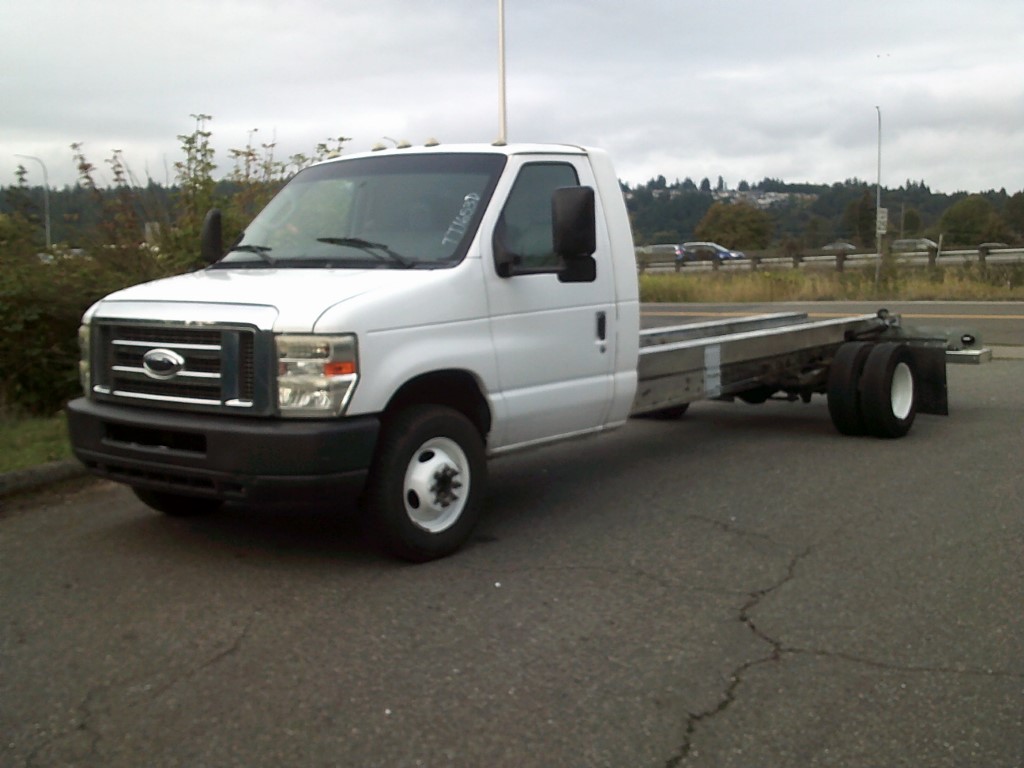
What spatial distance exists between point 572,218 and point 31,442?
14.5ft

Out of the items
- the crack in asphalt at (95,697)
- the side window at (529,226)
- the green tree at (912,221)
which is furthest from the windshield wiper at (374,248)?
the green tree at (912,221)

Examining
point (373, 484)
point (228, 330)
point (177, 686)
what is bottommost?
point (177, 686)

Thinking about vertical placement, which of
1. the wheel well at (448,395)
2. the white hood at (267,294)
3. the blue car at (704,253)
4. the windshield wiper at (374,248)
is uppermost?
the blue car at (704,253)

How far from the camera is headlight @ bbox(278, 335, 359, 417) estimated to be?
537 cm

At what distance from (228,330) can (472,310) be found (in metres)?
1.32

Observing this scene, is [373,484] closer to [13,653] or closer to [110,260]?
[13,653]

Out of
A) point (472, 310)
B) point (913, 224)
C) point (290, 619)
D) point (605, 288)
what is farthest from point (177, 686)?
point (913, 224)

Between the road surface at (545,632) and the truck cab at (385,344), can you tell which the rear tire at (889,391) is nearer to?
the road surface at (545,632)

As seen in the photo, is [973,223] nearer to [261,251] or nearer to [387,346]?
[261,251]

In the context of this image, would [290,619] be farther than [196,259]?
No

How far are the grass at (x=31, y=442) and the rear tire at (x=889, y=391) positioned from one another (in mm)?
6043

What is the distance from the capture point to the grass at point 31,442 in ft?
25.4

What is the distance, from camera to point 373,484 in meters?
5.68

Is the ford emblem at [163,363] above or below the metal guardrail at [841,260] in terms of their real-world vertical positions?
below
